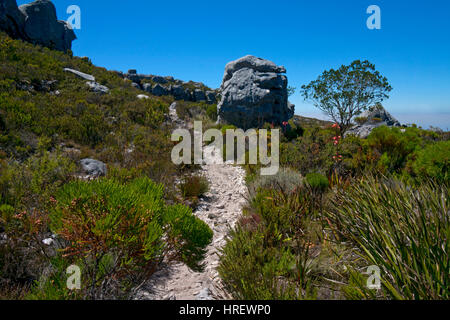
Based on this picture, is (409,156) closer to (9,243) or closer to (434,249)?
(434,249)

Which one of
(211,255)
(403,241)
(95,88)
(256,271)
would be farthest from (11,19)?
(403,241)

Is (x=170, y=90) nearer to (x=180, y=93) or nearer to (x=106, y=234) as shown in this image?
(x=180, y=93)

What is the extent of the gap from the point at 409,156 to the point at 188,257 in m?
7.18

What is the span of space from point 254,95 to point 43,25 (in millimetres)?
27810

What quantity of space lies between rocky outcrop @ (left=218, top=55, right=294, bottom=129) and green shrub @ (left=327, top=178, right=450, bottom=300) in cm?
1118

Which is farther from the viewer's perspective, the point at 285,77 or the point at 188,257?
the point at 285,77

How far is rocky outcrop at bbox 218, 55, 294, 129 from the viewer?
14.0 metres

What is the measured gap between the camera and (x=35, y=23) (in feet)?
79.0

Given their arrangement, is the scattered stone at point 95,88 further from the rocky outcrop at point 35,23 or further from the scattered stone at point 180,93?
the scattered stone at point 180,93

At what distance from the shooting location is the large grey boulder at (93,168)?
5.18 metres

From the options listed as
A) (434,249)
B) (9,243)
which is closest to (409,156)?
(434,249)

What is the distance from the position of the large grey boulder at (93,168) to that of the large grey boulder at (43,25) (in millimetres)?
26233


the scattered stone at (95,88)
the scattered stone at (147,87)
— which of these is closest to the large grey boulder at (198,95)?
the scattered stone at (147,87)

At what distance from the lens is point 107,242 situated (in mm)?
2078
